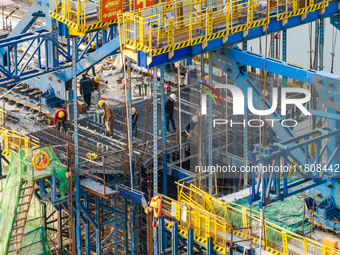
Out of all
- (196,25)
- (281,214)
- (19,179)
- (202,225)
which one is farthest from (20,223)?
(196,25)

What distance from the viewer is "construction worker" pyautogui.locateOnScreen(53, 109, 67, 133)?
4094cm

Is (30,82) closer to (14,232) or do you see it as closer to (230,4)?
(14,232)

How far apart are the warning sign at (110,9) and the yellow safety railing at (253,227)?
7095 millimetres

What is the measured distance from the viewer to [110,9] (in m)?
39.5

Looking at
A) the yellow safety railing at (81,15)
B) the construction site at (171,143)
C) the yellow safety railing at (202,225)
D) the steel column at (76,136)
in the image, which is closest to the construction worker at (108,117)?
the construction site at (171,143)

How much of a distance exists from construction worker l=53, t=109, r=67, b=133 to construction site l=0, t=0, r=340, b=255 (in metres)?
0.08

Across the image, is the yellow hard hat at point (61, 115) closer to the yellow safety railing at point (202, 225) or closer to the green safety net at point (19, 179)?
the green safety net at point (19, 179)

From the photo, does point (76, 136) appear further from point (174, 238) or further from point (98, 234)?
point (174, 238)

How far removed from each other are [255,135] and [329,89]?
947cm

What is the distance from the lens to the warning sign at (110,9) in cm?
3931

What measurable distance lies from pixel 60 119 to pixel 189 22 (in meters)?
7.99

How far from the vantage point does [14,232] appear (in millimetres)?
38750

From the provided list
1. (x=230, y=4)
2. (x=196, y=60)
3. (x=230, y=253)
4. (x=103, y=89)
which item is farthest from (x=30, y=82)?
(x=230, y=253)

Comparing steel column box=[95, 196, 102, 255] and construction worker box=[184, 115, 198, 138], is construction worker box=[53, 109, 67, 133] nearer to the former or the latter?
steel column box=[95, 196, 102, 255]
